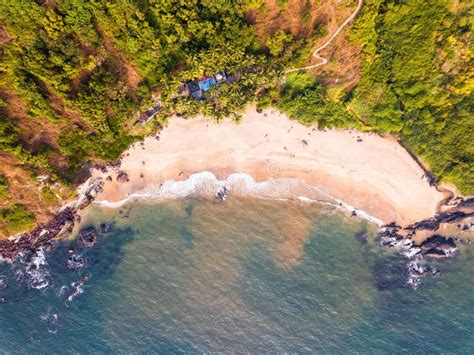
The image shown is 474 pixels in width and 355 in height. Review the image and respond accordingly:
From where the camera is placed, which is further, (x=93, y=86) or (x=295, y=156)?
(x=295, y=156)

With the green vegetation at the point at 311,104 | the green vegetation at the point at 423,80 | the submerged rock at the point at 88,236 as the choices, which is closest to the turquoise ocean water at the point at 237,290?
the submerged rock at the point at 88,236

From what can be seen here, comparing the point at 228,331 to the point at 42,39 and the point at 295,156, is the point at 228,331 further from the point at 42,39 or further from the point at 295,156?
the point at 42,39

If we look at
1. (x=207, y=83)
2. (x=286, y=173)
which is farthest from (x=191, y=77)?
(x=286, y=173)

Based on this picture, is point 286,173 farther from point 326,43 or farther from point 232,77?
point 326,43

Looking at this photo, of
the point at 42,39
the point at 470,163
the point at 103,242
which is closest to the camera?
the point at 42,39

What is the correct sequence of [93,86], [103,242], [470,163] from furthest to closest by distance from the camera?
[103,242]
[470,163]
[93,86]

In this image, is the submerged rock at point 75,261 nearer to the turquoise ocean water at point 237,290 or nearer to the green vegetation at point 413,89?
the turquoise ocean water at point 237,290

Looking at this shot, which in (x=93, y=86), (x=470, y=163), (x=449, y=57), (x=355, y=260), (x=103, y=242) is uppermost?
(x=449, y=57)

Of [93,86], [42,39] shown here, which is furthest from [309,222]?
[42,39]
